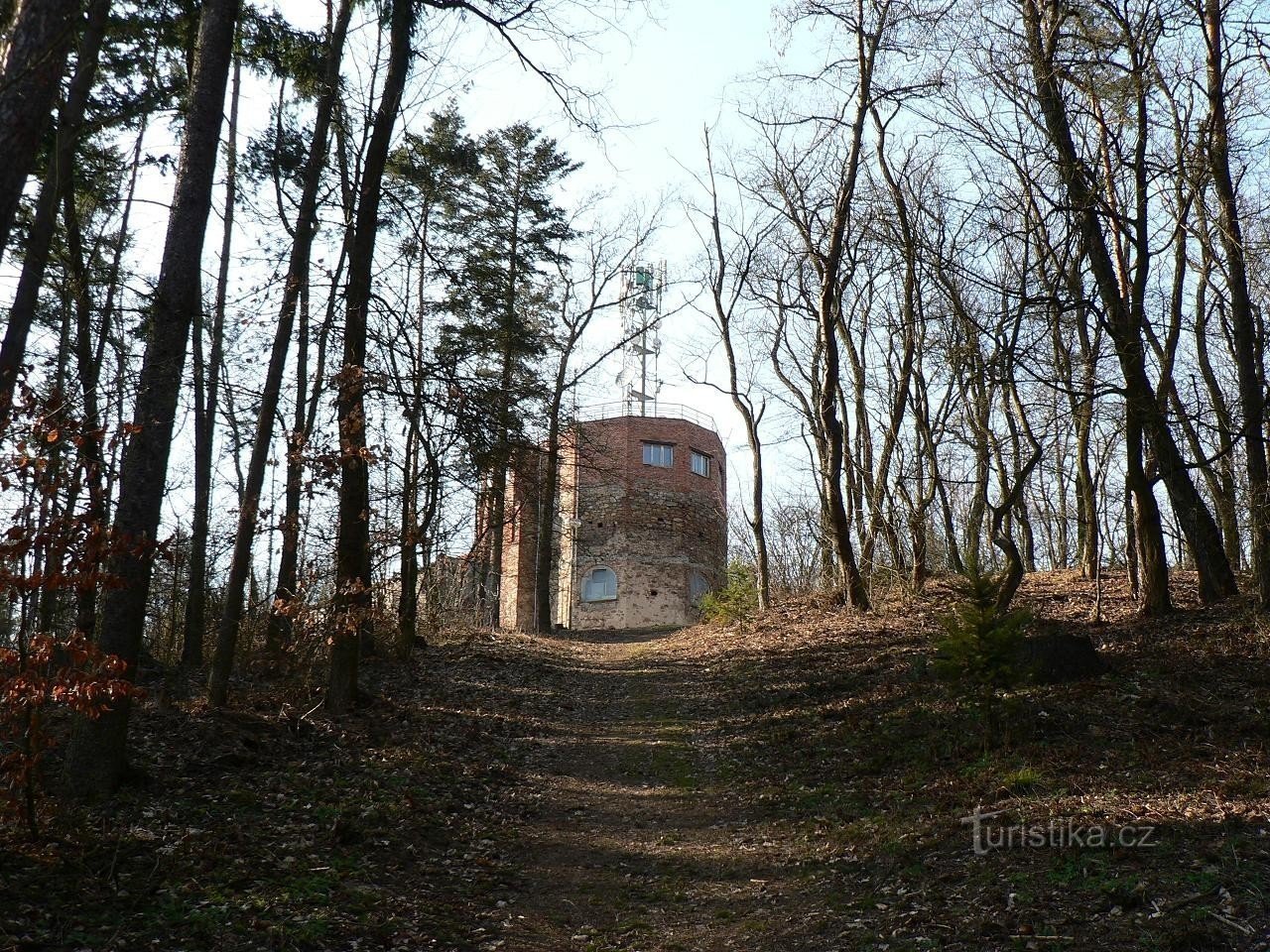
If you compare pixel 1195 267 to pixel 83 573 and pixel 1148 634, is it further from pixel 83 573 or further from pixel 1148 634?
pixel 83 573

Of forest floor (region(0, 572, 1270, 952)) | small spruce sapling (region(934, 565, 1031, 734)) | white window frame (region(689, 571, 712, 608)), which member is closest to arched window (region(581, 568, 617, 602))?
white window frame (region(689, 571, 712, 608))

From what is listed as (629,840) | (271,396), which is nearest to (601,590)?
(271,396)

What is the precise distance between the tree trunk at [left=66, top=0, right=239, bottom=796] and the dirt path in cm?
284

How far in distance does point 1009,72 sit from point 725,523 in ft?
81.1

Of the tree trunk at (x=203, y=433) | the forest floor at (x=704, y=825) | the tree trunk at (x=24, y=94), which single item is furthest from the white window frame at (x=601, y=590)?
the tree trunk at (x=24, y=94)

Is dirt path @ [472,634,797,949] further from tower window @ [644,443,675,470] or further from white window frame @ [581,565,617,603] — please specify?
tower window @ [644,443,675,470]

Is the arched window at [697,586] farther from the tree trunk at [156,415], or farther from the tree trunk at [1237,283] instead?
the tree trunk at [156,415]

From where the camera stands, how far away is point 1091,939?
399cm

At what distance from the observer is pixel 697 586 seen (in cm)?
3256

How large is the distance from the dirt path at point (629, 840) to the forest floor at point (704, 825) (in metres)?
0.03

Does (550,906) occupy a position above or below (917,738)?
below

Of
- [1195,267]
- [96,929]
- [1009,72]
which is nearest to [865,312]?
[1195,267]

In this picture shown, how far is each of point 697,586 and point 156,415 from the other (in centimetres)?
2742

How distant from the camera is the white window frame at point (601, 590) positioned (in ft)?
104
